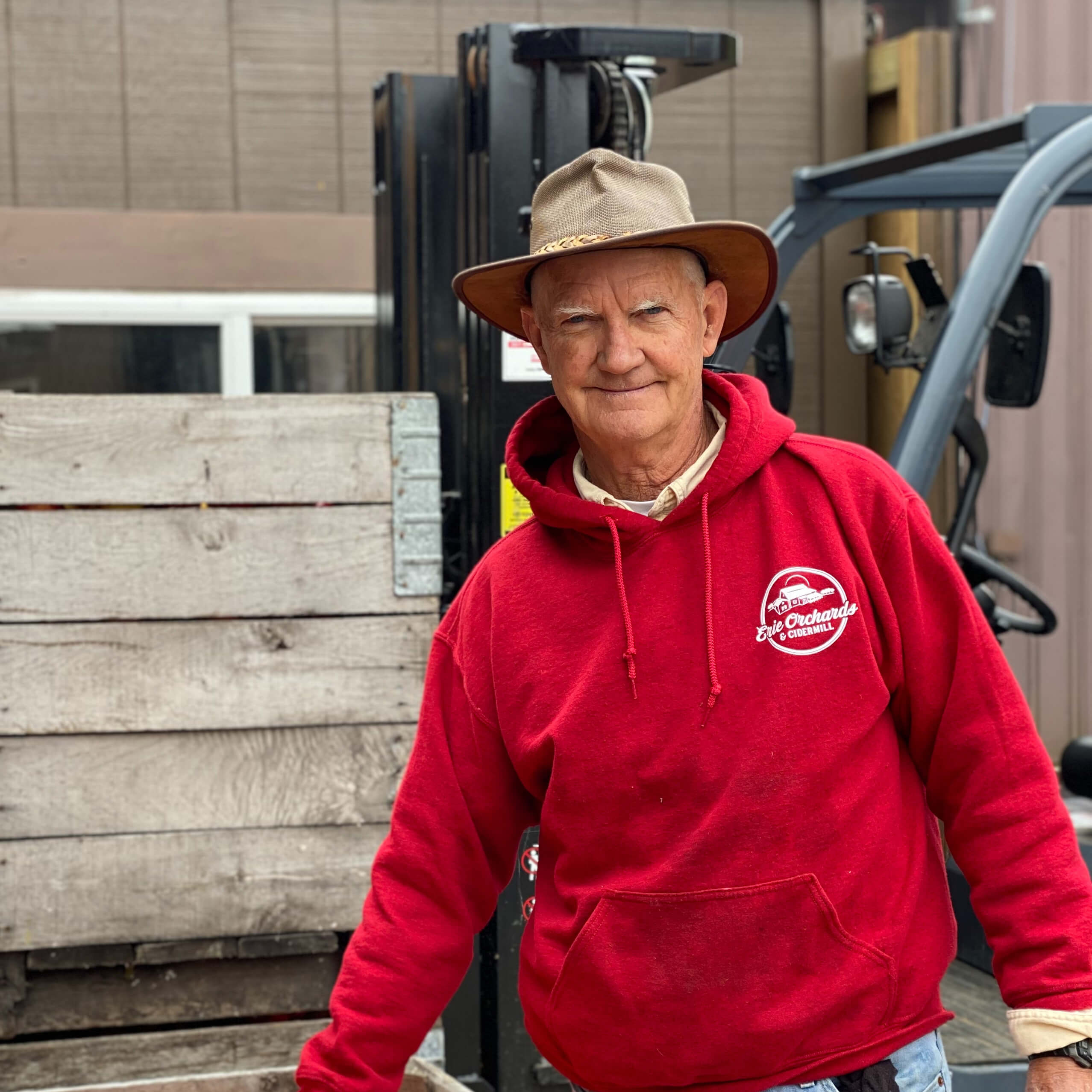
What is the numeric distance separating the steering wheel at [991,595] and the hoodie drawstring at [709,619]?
236 cm

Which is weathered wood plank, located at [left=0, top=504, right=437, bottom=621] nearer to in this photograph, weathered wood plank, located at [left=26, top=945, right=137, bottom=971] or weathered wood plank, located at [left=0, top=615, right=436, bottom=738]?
weathered wood plank, located at [left=0, top=615, right=436, bottom=738]

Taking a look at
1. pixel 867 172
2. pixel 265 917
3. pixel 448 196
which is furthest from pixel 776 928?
pixel 867 172

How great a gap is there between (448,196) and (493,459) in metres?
0.77

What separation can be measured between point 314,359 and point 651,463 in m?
4.55

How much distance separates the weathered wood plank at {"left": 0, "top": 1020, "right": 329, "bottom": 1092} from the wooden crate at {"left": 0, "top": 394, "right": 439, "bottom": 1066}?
16 mm

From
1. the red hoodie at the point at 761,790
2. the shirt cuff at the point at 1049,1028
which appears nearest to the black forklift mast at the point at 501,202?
the red hoodie at the point at 761,790

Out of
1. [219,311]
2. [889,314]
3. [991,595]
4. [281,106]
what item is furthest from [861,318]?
[281,106]

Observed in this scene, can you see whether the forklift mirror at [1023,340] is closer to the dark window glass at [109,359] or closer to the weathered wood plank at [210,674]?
the weathered wood plank at [210,674]

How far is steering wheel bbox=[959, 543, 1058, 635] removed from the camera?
4.23 m

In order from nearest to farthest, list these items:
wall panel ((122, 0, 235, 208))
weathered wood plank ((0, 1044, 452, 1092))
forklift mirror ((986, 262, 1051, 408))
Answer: weathered wood plank ((0, 1044, 452, 1092)) < forklift mirror ((986, 262, 1051, 408)) < wall panel ((122, 0, 235, 208))

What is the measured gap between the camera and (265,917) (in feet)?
10.4

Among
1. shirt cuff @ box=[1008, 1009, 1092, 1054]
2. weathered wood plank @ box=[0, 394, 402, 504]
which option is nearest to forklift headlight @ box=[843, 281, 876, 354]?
weathered wood plank @ box=[0, 394, 402, 504]

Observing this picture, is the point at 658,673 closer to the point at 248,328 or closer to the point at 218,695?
the point at 218,695

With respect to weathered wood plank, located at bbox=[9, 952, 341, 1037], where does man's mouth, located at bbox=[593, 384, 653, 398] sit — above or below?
above
